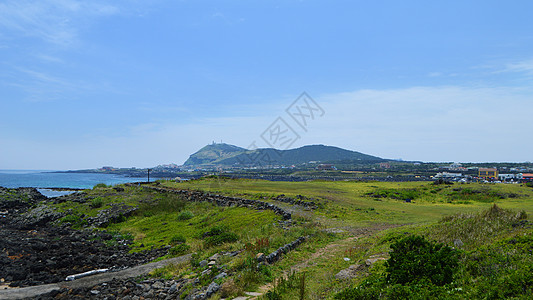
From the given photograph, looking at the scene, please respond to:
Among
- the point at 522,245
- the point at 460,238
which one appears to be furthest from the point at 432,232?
the point at 522,245

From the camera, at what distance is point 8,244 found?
1991cm

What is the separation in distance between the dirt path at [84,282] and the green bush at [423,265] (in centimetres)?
1054

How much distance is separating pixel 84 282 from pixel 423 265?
13433 millimetres

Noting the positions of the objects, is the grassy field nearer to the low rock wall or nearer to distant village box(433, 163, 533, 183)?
the low rock wall

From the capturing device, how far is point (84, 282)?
42.5ft

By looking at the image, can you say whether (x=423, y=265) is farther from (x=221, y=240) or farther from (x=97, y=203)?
(x=97, y=203)

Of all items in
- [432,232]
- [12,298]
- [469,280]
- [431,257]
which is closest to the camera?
[469,280]

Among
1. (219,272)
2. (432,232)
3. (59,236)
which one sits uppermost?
(432,232)

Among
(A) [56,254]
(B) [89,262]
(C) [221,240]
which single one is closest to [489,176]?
(C) [221,240]

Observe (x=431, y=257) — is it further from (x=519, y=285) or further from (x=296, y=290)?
(x=296, y=290)

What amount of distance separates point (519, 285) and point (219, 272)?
8.46 meters

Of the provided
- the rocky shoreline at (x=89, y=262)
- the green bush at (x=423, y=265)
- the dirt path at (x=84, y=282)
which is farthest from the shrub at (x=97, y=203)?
the green bush at (x=423, y=265)

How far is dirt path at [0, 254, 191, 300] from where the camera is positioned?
1178 centimetres

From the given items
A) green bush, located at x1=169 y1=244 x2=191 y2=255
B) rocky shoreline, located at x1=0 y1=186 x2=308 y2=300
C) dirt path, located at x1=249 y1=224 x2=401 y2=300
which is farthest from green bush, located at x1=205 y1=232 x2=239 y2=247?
dirt path, located at x1=249 y1=224 x2=401 y2=300
